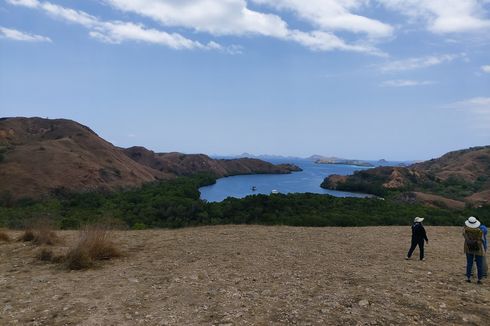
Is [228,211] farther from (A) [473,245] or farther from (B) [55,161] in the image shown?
(B) [55,161]

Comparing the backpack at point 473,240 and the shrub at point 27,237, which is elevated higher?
the backpack at point 473,240

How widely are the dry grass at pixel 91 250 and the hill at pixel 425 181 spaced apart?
216ft

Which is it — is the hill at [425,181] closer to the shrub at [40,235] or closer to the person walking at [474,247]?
the person walking at [474,247]

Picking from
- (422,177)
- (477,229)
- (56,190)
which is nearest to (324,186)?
Result: (422,177)

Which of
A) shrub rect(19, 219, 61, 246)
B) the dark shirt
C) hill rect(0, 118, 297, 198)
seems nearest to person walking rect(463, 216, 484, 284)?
the dark shirt

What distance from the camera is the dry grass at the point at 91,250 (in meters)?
10.9

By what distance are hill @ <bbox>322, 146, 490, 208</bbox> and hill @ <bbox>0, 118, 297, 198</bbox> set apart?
53.6 m

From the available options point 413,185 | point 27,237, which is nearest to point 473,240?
point 27,237

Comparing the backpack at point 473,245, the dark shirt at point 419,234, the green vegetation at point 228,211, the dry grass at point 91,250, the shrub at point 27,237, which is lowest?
the green vegetation at point 228,211

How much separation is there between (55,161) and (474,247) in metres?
69.8

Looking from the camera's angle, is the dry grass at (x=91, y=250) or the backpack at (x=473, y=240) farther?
the dry grass at (x=91, y=250)

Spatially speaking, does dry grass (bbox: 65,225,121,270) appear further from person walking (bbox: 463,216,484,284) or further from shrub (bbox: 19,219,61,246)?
person walking (bbox: 463,216,484,284)

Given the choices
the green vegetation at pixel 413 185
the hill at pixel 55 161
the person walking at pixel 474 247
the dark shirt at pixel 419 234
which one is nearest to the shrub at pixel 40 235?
the dark shirt at pixel 419 234

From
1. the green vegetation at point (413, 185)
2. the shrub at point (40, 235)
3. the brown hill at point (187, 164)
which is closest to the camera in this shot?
the shrub at point (40, 235)
